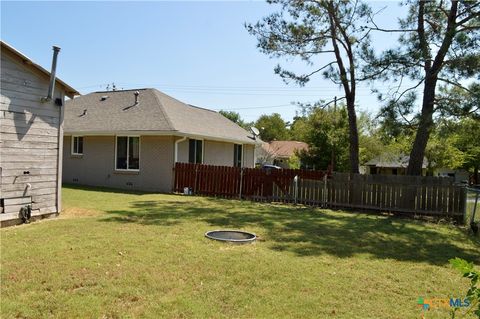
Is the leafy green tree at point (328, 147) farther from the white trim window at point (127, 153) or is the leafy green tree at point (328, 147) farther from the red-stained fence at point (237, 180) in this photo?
the white trim window at point (127, 153)

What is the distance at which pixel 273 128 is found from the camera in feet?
278

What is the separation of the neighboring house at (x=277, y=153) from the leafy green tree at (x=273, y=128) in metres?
22.4

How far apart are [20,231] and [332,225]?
6941 mm

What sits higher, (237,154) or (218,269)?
(237,154)

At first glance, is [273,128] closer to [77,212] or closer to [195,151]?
[195,151]

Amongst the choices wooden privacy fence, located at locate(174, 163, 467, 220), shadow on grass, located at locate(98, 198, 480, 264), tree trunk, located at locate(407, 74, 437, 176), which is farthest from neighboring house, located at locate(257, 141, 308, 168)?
shadow on grass, located at locate(98, 198, 480, 264)

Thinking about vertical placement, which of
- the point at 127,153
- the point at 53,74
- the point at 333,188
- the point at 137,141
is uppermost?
the point at 53,74

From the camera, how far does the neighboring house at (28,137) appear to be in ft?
27.1

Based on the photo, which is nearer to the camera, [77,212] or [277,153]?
[77,212]

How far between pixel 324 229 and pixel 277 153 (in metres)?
46.8

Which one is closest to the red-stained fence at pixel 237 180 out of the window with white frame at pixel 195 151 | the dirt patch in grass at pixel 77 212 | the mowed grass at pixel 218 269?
the window with white frame at pixel 195 151

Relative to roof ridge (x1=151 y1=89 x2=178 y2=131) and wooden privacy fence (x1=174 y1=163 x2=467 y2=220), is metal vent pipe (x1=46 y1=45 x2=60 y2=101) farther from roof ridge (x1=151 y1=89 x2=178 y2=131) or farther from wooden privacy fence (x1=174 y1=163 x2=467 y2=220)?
wooden privacy fence (x1=174 y1=163 x2=467 y2=220)

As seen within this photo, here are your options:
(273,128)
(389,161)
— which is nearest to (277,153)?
→ (389,161)

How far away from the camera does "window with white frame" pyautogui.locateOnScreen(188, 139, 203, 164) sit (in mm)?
18828
